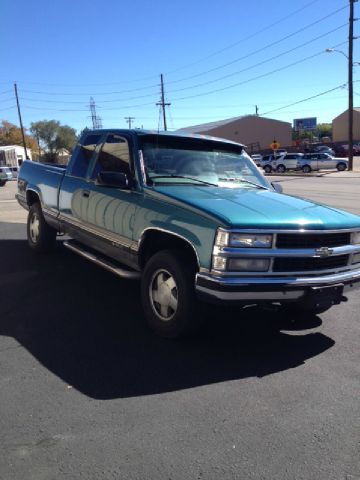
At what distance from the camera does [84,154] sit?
6328mm

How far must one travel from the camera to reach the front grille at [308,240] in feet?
12.7

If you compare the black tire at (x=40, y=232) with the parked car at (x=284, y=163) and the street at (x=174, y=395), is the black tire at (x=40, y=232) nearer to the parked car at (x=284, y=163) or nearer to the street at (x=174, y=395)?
the street at (x=174, y=395)

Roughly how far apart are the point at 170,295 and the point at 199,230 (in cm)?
74

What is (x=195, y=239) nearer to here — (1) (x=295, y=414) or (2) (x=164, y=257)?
(2) (x=164, y=257)

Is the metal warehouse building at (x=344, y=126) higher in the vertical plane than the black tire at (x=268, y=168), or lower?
higher

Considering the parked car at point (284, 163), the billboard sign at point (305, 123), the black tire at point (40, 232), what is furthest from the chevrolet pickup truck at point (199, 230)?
the billboard sign at point (305, 123)

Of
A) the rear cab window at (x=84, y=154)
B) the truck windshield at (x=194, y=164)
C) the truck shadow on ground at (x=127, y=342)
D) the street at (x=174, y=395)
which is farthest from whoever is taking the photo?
the rear cab window at (x=84, y=154)

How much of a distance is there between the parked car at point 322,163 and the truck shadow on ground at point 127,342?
40.1 metres

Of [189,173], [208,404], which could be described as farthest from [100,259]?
[208,404]

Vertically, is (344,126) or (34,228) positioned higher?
(344,126)

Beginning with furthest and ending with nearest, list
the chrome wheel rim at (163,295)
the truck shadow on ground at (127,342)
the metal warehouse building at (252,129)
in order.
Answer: the metal warehouse building at (252,129) → the chrome wheel rim at (163,295) → the truck shadow on ground at (127,342)

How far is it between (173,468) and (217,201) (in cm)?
227

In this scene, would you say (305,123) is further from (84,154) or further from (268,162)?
(84,154)

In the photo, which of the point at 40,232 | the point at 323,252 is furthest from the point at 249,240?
the point at 40,232
